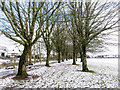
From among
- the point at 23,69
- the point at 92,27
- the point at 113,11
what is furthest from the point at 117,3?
the point at 23,69

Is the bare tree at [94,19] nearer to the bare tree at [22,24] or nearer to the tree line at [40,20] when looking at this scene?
the tree line at [40,20]

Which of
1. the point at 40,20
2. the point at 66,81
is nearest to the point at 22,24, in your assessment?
the point at 40,20

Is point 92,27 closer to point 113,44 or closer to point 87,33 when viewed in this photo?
point 87,33

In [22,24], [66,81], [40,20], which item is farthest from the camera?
[40,20]

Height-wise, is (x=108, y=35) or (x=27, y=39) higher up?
(x=108, y=35)

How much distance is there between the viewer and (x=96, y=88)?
4352mm

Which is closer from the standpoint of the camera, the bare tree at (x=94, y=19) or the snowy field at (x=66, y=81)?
the snowy field at (x=66, y=81)

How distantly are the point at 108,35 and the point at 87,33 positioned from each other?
1927 millimetres

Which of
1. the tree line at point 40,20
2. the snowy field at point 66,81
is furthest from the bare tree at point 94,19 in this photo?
the snowy field at point 66,81

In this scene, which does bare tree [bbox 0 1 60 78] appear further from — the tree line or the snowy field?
the snowy field

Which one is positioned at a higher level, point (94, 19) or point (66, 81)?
point (94, 19)

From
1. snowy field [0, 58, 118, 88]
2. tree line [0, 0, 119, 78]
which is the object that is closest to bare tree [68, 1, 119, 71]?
tree line [0, 0, 119, 78]

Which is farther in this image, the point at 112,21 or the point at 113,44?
the point at 113,44

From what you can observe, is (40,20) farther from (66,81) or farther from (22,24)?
(66,81)
